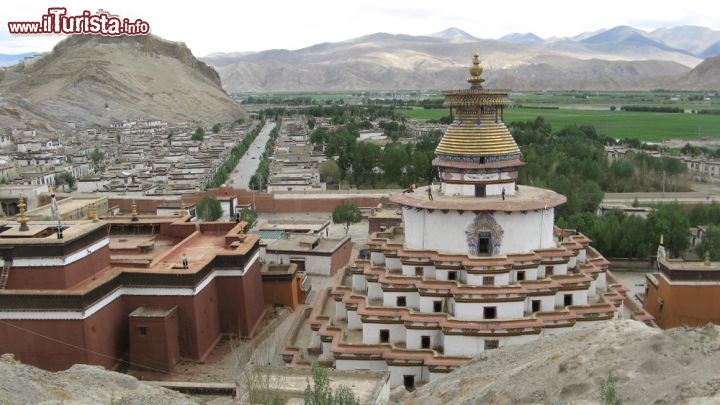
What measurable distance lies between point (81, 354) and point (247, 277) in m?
6.55

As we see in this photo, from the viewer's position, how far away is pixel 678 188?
5678 centimetres

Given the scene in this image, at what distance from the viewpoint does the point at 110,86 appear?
131500 millimetres

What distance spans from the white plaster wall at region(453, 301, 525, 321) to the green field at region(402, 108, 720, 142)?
8979 centimetres

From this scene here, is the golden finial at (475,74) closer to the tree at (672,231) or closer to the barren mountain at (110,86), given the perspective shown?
the tree at (672,231)

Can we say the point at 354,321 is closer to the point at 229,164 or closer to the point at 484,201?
the point at 484,201

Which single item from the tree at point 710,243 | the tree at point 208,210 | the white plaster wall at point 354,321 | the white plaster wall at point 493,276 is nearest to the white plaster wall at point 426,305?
the white plaster wall at point 493,276

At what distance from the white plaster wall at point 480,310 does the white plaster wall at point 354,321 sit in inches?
130

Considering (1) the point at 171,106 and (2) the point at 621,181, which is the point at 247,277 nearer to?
(2) the point at 621,181

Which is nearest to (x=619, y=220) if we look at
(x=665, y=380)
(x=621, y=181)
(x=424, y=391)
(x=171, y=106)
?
(x=621, y=181)

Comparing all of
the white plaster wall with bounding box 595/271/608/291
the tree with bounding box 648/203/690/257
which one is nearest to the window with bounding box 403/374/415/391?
the white plaster wall with bounding box 595/271/608/291

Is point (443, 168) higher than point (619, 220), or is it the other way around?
point (443, 168)

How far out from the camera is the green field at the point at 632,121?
4141 inches

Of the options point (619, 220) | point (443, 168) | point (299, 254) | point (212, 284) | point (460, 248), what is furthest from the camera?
Answer: point (619, 220)

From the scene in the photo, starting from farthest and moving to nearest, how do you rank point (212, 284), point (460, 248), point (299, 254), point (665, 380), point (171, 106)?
point (171, 106) < point (299, 254) < point (212, 284) < point (460, 248) < point (665, 380)
